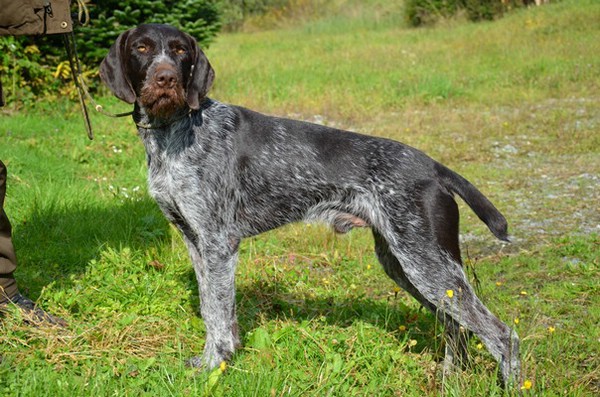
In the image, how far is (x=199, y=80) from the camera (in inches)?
161

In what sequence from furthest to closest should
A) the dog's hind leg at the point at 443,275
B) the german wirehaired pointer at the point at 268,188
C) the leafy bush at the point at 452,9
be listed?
the leafy bush at the point at 452,9 < the german wirehaired pointer at the point at 268,188 < the dog's hind leg at the point at 443,275

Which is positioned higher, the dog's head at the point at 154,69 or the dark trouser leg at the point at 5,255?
the dog's head at the point at 154,69

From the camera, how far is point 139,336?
419 cm

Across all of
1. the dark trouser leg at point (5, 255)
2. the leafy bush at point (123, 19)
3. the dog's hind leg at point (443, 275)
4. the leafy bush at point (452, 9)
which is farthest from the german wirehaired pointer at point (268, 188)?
the leafy bush at point (452, 9)

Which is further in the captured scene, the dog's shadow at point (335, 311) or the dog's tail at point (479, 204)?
the dog's shadow at point (335, 311)

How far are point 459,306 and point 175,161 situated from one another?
69.9 inches

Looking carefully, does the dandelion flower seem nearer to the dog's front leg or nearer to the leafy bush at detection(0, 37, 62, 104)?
the dog's front leg

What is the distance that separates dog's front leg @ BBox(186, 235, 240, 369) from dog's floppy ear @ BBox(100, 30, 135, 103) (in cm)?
98

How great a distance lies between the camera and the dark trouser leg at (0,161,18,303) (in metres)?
4.07

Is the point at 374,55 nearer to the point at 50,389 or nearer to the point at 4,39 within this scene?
the point at 4,39

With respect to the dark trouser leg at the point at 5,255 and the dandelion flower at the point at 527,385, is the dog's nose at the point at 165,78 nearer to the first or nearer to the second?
the dark trouser leg at the point at 5,255

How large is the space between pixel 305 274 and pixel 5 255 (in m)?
2.14

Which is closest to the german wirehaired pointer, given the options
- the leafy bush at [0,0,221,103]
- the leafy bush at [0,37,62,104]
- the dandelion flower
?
the dandelion flower

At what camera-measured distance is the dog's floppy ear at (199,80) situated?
158 inches
